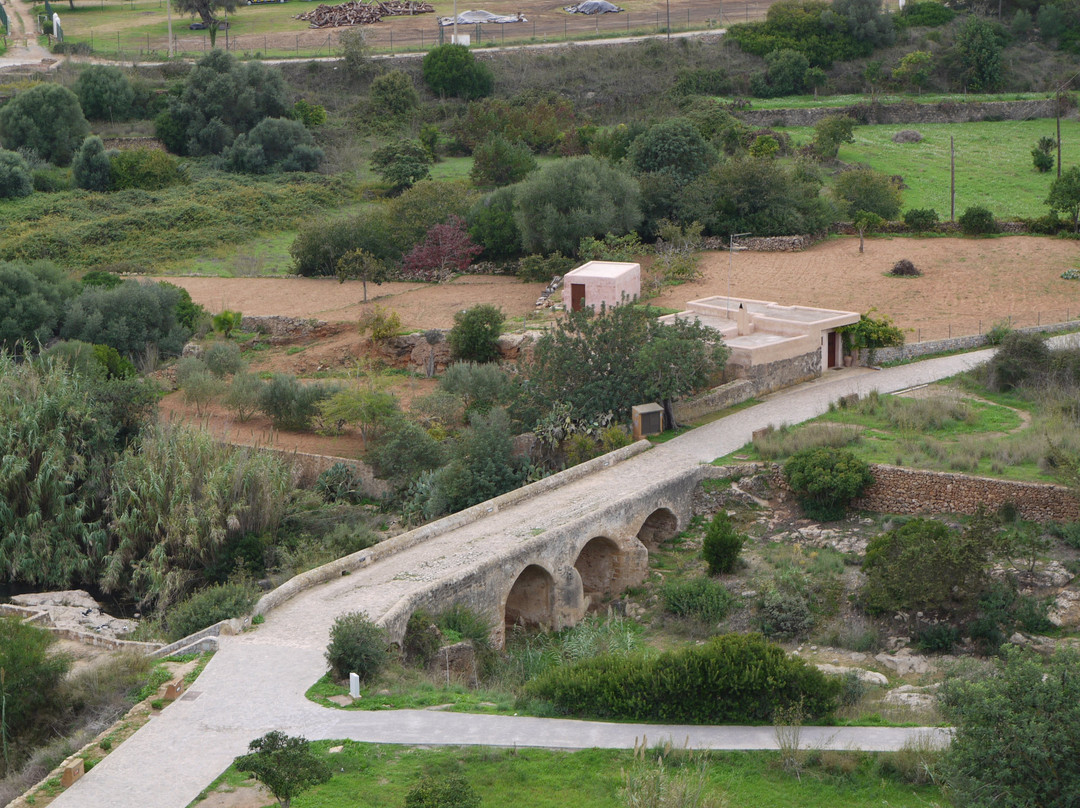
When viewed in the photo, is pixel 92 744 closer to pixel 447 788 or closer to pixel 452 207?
pixel 447 788

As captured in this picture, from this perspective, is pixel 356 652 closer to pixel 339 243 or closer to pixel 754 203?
pixel 339 243

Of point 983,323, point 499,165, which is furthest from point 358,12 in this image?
point 983,323

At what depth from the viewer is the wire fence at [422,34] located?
241 ft

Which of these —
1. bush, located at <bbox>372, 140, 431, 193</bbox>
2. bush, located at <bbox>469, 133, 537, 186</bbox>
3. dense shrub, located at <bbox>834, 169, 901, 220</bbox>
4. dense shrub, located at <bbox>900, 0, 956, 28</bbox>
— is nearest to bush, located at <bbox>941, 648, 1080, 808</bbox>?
dense shrub, located at <bbox>834, 169, 901, 220</bbox>

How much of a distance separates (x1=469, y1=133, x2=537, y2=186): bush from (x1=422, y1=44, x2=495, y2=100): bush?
1502 centimetres

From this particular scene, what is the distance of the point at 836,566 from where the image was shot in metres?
25.1

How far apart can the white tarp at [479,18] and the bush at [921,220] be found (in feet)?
130

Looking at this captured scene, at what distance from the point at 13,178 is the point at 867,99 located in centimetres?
3678

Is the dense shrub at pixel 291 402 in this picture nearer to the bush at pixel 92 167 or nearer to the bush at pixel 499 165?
the bush at pixel 499 165

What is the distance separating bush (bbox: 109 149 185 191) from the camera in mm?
55594

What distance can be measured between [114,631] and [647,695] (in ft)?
34.0

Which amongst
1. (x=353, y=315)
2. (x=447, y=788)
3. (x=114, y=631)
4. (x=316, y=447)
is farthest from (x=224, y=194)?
(x=447, y=788)

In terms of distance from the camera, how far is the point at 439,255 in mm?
44250

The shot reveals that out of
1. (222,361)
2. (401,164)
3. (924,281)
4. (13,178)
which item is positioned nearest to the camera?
(222,361)
